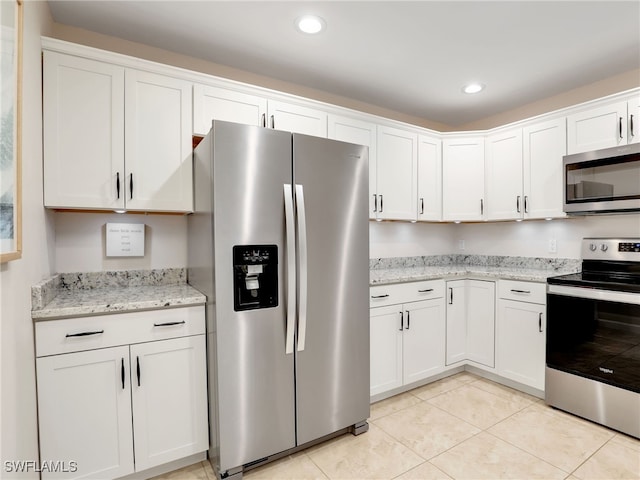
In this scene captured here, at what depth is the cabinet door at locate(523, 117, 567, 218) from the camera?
9.04 ft

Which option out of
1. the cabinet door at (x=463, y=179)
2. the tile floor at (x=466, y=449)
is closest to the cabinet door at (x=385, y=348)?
the tile floor at (x=466, y=449)

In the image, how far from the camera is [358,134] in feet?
9.31

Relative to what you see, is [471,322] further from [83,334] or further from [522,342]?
[83,334]

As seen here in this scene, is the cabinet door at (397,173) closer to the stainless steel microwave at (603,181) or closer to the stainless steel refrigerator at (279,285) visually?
the stainless steel refrigerator at (279,285)

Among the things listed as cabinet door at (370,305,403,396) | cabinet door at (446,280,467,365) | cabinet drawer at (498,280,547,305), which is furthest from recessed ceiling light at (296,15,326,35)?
cabinet drawer at (498,280,547,305)

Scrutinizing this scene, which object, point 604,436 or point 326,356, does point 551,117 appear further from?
point 326,356

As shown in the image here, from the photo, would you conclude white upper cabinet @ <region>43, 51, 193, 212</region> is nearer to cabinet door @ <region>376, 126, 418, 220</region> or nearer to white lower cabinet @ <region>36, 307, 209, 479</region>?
white lower cabinet @ <region>36, 307, 209, 479</region>

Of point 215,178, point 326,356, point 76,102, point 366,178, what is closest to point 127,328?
point 215,178

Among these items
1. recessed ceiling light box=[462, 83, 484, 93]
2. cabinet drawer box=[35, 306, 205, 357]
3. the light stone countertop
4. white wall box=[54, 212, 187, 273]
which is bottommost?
cabinet drawer box=[35, 306, 205, 357]

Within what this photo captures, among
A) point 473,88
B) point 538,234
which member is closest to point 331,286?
point 473,88

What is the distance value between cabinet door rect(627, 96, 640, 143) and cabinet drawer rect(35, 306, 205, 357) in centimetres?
310

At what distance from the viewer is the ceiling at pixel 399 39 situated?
1.92 m

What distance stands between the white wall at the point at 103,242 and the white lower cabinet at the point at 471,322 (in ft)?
7.42

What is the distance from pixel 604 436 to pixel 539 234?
5.52 feet
